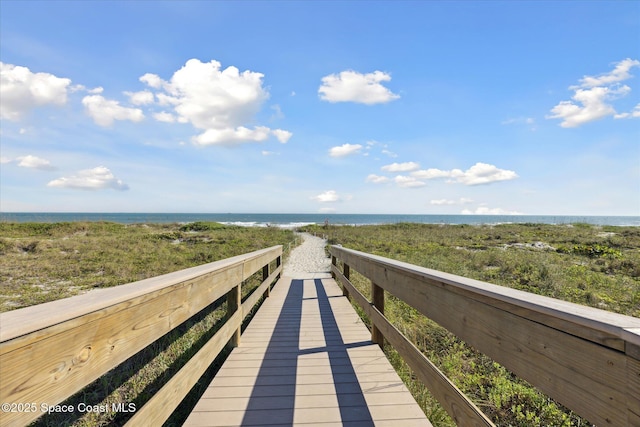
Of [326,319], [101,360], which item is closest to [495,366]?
[326,319]

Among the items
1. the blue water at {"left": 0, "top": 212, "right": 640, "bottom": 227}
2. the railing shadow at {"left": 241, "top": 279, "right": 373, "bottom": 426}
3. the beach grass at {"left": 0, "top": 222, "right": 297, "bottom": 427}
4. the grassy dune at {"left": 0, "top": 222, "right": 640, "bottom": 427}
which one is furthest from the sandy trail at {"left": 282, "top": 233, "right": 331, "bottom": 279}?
the blue water at {"left": 0, "top": 212, "right": 640, "bottom": 227}

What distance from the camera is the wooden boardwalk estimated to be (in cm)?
221

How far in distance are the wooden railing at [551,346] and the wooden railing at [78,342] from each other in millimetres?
1545

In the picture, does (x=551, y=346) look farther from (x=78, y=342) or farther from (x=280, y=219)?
(x=280, y=219)

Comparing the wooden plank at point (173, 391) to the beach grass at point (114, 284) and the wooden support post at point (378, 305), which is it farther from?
the wooden support post at point (378, 305)

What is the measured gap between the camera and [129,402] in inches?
110

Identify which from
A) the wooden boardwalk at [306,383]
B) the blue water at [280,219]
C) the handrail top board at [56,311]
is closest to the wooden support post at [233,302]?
the wooden boardwalk at [306,383]

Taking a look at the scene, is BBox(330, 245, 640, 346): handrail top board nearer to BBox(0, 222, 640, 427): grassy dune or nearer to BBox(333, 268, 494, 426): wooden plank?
BBox(333, 268, 494, 426): wooden plank

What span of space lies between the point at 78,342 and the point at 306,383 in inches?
78.1

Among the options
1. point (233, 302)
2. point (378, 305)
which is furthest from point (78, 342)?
point (378, 305)

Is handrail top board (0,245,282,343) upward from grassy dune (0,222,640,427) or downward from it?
upward

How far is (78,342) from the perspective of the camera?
44.9 inches

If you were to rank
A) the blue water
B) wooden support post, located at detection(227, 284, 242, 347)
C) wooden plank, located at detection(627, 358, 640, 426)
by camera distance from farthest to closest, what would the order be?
the blue water
wooden support post, located at detection(227, 284, 242, 347)
wooden plank, located at detection(627, 358, 640, 426)

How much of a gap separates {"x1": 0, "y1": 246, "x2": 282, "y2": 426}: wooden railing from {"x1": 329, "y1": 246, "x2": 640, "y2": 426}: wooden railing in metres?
1.54
